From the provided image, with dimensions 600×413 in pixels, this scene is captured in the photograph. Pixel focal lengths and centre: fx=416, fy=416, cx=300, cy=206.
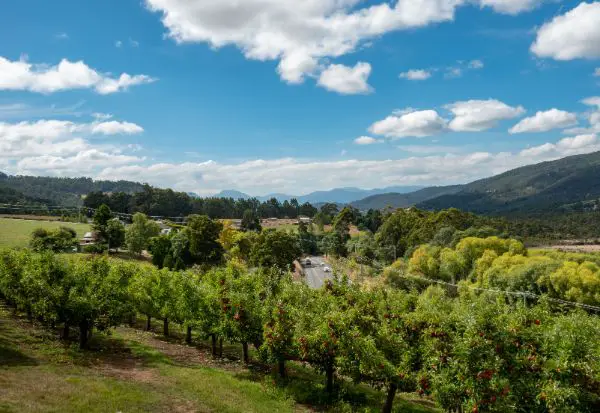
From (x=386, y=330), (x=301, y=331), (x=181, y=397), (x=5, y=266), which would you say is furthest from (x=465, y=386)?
(x=5, y=266)

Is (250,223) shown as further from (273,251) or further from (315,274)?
(273,251)

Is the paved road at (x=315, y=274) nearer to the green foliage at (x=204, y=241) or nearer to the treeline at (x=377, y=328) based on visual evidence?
the green foliage at (x=204, y=241)

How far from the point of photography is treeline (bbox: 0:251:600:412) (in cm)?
1589

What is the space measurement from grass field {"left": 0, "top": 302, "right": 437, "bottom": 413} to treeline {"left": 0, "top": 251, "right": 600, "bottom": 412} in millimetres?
1602

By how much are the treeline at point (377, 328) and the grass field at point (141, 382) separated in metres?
1.60

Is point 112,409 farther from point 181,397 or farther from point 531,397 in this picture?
point 531,397

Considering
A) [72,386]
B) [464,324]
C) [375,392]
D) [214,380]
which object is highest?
[464,324]

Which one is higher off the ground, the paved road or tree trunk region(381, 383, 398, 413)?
tree trunk region(381, 383, 398, 413)

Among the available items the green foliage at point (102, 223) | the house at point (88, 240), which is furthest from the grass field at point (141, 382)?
the house at point (88, 240)

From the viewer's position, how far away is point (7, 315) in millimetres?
34312

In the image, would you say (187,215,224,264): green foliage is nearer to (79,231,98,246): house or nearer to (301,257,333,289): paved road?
(301,257,333,289): paved road

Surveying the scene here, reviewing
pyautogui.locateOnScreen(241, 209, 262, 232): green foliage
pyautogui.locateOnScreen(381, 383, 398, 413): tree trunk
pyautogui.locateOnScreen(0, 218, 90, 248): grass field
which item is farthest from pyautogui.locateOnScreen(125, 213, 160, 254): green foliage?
pyautogui.locateOnScreen(381, 383, 398, 413): tree trunk

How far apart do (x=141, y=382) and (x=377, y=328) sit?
13.1 metres

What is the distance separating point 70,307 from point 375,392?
65.9 feet
